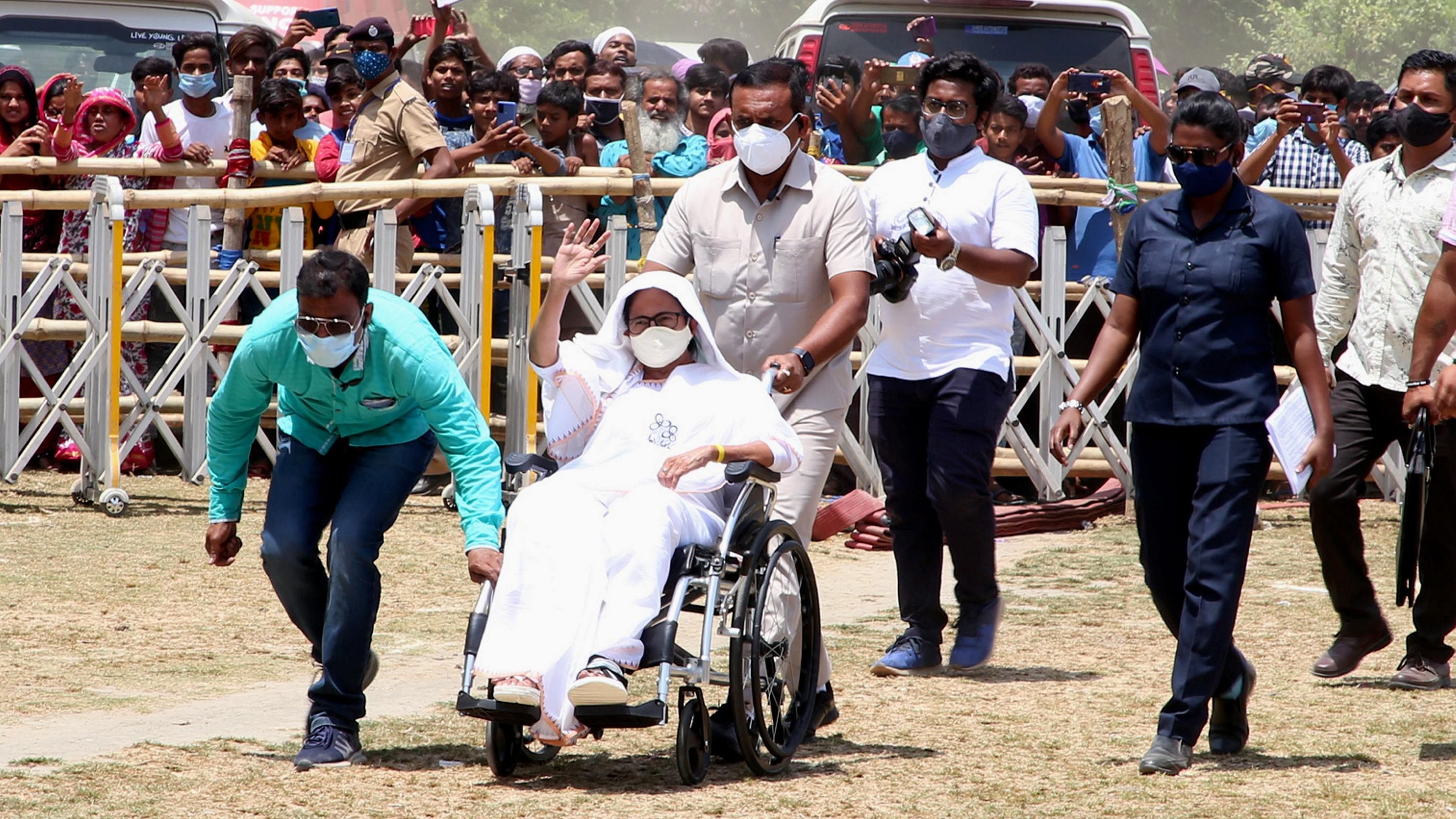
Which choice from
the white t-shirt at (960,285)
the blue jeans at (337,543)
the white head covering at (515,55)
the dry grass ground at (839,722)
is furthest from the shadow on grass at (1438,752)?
the white head covering at (515,55)

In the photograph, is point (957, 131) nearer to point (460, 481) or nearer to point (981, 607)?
point (981, 607)

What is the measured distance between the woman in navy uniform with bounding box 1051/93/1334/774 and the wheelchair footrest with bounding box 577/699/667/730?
139 cm

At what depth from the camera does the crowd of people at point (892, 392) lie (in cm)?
509

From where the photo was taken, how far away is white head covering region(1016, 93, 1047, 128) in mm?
10906

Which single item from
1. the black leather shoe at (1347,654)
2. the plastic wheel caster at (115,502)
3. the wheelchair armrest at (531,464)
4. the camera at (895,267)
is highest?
the camera at (895,267)

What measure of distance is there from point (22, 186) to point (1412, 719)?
890 cm

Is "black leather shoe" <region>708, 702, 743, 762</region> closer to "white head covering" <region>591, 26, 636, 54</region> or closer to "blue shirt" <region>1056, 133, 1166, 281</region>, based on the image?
"blue shirt" <region>1056, 133, 1166, 281</region>

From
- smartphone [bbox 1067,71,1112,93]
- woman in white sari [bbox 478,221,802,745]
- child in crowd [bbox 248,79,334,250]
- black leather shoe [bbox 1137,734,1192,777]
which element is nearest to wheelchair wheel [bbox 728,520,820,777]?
woman in white sari [bbox 478,221,802,745]

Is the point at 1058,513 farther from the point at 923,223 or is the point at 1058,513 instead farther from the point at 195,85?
the point at 195,85

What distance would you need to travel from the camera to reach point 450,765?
521 centimetres

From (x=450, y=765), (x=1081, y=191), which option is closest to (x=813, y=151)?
(x=1081, y=191)

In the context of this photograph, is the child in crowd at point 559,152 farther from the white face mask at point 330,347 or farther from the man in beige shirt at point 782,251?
the white face mask at point 330,347

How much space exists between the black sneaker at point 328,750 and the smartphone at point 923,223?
7.71 feet

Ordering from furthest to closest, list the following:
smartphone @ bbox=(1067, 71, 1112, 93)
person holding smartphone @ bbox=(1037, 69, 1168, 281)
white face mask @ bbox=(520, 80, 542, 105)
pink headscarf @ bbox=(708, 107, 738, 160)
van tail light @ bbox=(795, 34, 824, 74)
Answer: white face mask @ bbox=(520, 80, 542, 105)
van tail light @ bbox=(795, 34, 824, 74)
smartphone @ bbox=(1067, 71, 1112, 93)
pink headscarf @ bbox=(708, 107, 738, 160)
person holding smartphone @ bbox=(1037, 69, 1168, 281)
